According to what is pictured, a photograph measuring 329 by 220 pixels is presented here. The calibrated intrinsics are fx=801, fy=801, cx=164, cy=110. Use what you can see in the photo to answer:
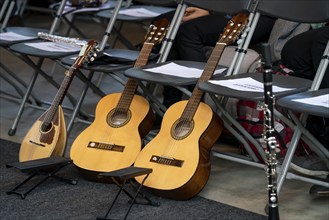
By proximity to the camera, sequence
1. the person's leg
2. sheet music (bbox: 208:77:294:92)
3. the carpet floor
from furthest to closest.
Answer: the person's leg < the carpet floor < sheet music (bbox: 208:77:294:92)

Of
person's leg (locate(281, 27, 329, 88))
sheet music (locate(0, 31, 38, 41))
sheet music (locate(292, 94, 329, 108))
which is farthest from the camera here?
sheet music (locate(0, 31, 38, 41))

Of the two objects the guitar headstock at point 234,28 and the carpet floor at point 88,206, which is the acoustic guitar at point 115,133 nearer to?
the carpet floor at point 88,206

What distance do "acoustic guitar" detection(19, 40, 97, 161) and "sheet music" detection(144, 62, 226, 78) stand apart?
0.40m

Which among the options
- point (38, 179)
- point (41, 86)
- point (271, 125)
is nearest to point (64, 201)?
A: point (38, 179)

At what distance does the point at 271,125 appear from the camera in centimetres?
276

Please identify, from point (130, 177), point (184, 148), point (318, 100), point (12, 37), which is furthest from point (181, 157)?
point (12, 37)

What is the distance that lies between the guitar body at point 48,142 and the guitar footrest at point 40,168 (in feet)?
0.39

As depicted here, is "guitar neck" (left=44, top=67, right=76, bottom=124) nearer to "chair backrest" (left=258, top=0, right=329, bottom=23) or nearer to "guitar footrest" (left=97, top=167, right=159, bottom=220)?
"guitar footrest" (left=97, top=167, right=159, bottom=220)

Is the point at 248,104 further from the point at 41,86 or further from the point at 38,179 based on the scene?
the point at 41,86

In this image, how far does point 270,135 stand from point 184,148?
78 cm

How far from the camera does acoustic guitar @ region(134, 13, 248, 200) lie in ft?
11.3

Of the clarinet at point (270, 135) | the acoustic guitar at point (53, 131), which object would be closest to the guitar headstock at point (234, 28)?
the acoustic guitar at point (53, 131)

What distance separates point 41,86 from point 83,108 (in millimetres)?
768

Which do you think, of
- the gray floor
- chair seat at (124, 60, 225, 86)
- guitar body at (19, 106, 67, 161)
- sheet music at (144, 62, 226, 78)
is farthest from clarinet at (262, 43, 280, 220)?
guitar body at (19, 106, 67, 161)
